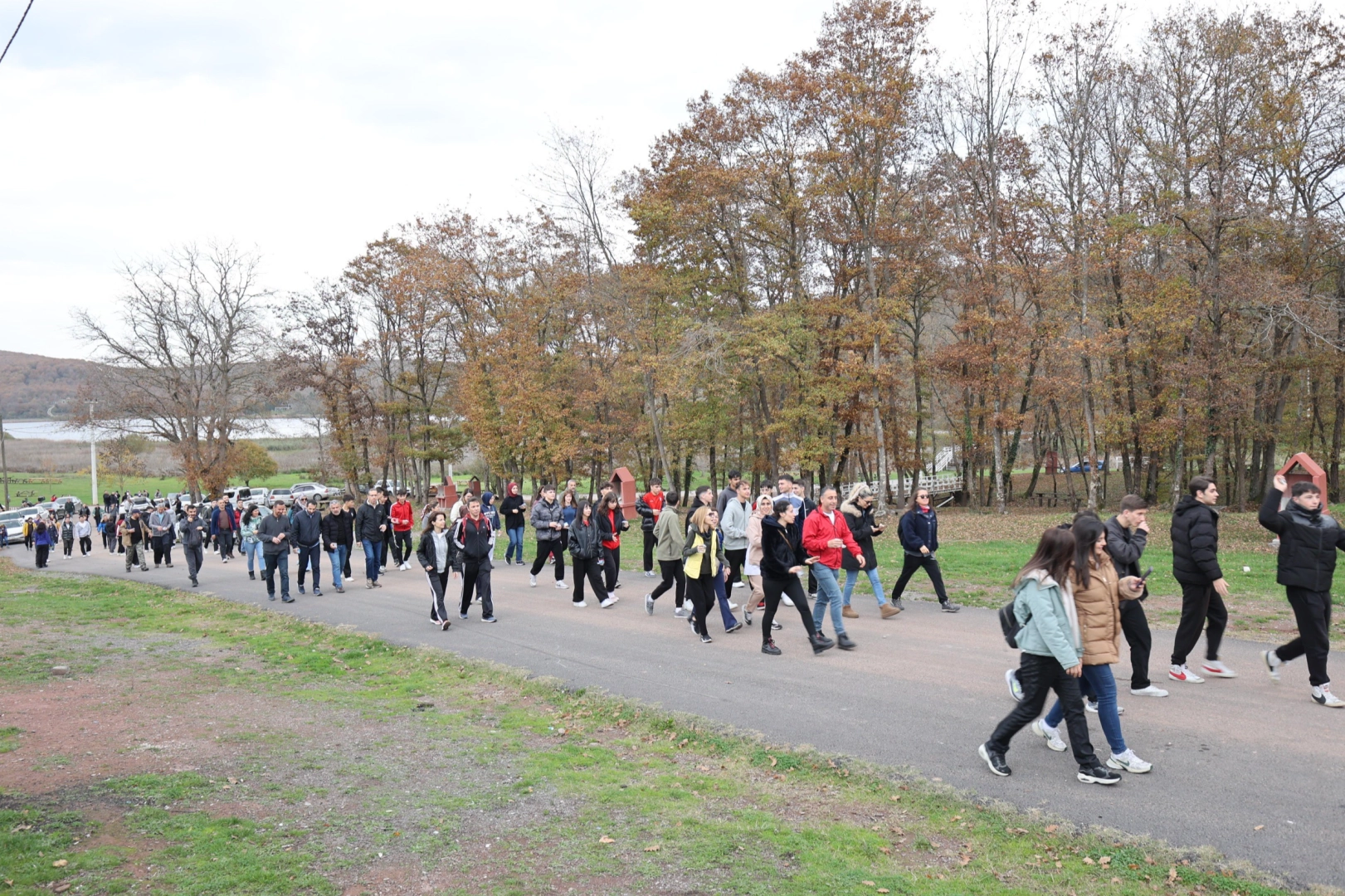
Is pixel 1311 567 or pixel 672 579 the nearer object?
pixel 1311 567

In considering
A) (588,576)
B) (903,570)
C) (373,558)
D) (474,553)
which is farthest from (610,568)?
(373,558)

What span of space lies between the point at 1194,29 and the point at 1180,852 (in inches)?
1024

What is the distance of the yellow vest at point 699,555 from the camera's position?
10.1 metres

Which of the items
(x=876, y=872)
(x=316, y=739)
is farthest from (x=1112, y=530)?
(x=316, y=739)

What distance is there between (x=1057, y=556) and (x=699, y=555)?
5043mm

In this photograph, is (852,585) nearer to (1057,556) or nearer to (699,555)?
(699,555)

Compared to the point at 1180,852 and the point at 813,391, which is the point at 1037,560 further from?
the point at 813,391

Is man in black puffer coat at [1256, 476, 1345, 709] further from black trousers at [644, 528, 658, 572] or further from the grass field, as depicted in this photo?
black trousers at [644, 528, 658, 572]

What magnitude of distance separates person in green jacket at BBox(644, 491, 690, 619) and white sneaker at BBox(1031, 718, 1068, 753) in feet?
18.6

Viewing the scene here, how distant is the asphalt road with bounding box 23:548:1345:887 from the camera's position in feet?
16.7

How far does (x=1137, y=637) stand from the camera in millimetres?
7109

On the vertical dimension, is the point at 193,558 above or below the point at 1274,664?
below

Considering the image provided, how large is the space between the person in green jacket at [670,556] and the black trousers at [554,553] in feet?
10.1

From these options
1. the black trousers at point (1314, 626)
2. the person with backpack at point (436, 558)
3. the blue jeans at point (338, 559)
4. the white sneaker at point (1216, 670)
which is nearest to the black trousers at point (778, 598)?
the white sneaker at point (1216, 670)
